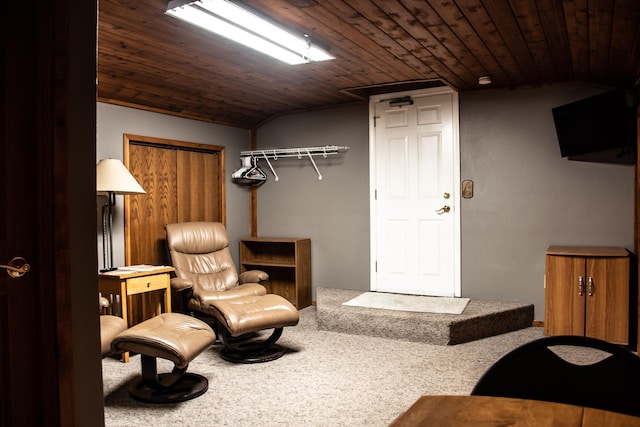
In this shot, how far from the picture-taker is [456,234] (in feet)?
16.9

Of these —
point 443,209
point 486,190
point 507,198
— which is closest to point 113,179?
point 443,209

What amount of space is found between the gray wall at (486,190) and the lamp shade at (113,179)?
429 millimetres

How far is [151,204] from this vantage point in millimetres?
5004

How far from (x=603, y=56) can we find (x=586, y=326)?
2.11 meters

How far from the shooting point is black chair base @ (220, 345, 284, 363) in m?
3.82

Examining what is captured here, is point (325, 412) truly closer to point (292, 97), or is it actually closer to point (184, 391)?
point (184, 391)

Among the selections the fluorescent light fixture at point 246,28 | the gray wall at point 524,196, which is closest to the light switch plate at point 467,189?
the gray wall at point 524,196

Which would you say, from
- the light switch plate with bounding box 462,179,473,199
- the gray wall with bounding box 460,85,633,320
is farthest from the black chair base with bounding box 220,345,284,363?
the light switch plate with bounding box 462,179,473,199

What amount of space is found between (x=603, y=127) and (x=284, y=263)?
3.43 m

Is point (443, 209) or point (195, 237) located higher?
point (443, 209)

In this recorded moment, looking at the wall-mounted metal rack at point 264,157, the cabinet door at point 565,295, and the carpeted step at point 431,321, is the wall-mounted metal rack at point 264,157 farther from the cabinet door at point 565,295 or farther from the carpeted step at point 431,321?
the cabinet door at point 565,295

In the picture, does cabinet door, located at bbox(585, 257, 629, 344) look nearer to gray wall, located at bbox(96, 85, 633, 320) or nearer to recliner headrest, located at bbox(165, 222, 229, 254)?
gray wall, located at bbox(96, 85, 633, 320)

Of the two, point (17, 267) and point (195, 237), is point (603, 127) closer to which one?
point (195, 237)

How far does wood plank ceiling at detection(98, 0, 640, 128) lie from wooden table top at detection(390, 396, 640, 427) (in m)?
→ 2.22
